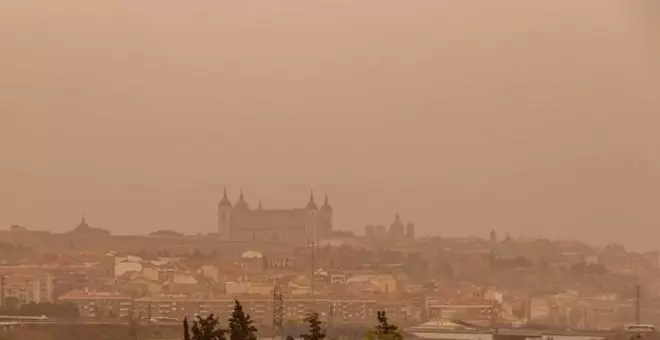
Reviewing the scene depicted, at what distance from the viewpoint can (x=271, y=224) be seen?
346cm

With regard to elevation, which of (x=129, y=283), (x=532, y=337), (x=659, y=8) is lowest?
(x=532, y=337)

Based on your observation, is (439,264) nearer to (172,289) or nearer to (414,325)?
(414,325)

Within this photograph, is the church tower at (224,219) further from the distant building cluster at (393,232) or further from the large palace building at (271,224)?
the distant building cluster at (393,232)

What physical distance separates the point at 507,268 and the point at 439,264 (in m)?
0.27

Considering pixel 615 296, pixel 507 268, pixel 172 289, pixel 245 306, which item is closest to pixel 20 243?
pixel 172 289

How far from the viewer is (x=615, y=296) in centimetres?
362

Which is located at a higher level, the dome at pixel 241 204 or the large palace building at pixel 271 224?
the dome at pixel 241 204

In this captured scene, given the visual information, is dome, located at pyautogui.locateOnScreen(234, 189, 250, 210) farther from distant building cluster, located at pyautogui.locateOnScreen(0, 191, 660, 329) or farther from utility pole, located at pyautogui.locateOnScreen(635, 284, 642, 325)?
utility pole, located at pyautogui.locateOnScreen(635, 284, 642, 325)

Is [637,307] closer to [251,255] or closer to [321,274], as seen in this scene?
[321,274]

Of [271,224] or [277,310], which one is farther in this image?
[271,224]

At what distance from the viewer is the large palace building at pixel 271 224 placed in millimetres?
3398

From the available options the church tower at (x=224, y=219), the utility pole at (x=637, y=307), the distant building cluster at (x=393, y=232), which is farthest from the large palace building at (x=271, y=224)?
the utility pole at (x=637, y=307)

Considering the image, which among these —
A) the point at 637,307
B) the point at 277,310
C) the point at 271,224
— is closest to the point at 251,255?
the point at 271,224

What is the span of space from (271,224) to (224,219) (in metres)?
0.18
